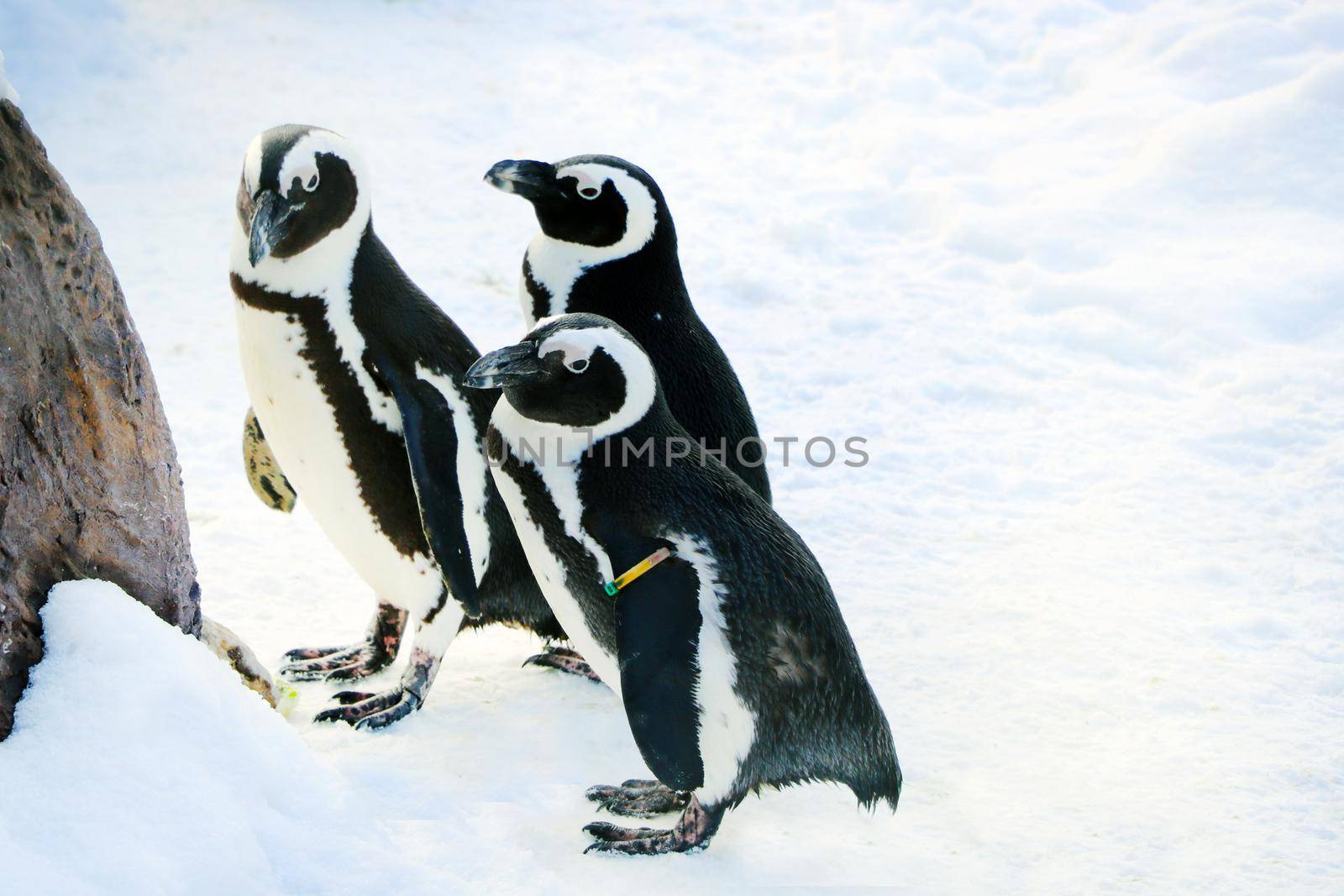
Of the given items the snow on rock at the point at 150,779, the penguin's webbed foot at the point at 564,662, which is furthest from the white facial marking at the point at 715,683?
the penguin's webbed foot at the point at 564,662

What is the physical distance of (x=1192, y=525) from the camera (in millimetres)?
3045

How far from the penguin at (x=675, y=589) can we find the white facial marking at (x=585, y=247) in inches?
18.1

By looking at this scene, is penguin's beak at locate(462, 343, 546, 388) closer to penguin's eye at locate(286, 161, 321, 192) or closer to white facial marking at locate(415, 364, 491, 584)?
white facial marking at locate(415, 364, 491, 584)

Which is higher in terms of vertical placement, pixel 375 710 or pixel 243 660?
pixel 243 660

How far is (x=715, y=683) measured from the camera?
5.92ft

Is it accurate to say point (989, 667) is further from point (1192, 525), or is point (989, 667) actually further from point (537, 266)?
point (537, 266)

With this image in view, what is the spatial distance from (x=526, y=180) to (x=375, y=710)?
100 cm

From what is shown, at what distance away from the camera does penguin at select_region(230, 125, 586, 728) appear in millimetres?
2119

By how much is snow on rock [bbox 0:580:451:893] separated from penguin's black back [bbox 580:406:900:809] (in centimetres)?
53

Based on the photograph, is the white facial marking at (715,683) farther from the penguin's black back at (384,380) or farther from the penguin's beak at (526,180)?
the penguin's beak at (526,180)

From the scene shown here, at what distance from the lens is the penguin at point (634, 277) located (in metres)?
2.30

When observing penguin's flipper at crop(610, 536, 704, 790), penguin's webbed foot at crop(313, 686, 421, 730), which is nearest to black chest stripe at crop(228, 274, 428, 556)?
penguin's webbed foot at crop(313, 686, 421, 730)

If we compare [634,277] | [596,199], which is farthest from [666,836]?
[596,199]

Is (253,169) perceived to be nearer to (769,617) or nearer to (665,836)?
(769,617)
